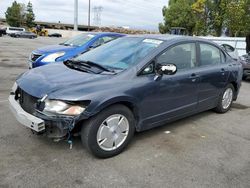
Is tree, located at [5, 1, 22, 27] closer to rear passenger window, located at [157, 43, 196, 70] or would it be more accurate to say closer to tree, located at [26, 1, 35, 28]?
tree, located at [26, 1, 35, 28]

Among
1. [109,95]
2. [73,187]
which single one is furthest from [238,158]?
[73,187]

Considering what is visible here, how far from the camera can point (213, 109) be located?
602 cm

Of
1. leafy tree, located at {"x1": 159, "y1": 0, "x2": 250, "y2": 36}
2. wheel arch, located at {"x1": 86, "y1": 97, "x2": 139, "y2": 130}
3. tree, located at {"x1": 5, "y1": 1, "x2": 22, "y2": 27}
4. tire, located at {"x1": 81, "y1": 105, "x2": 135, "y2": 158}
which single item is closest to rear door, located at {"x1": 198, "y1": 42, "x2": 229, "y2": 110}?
wheel arch, located at {"x1": 86, "y1": 97, "x2": 139, "y2": 130}

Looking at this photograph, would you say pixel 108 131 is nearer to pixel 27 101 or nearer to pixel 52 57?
pixel 27 101

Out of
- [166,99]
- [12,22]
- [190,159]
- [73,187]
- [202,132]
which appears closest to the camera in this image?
[73,187]

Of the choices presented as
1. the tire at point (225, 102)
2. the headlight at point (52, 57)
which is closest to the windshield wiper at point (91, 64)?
the tire at point (225, 102)

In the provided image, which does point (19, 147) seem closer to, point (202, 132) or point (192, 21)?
point (202, 132)

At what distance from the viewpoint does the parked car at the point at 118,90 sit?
11.3 feet

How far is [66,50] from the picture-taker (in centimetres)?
829

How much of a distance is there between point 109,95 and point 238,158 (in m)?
1.94

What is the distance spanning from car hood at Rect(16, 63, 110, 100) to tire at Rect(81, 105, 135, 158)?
1.22ft

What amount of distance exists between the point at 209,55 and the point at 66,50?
4.35 metres

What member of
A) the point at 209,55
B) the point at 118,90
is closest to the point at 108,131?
the point at 118,90

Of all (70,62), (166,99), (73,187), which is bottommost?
(73,187)
